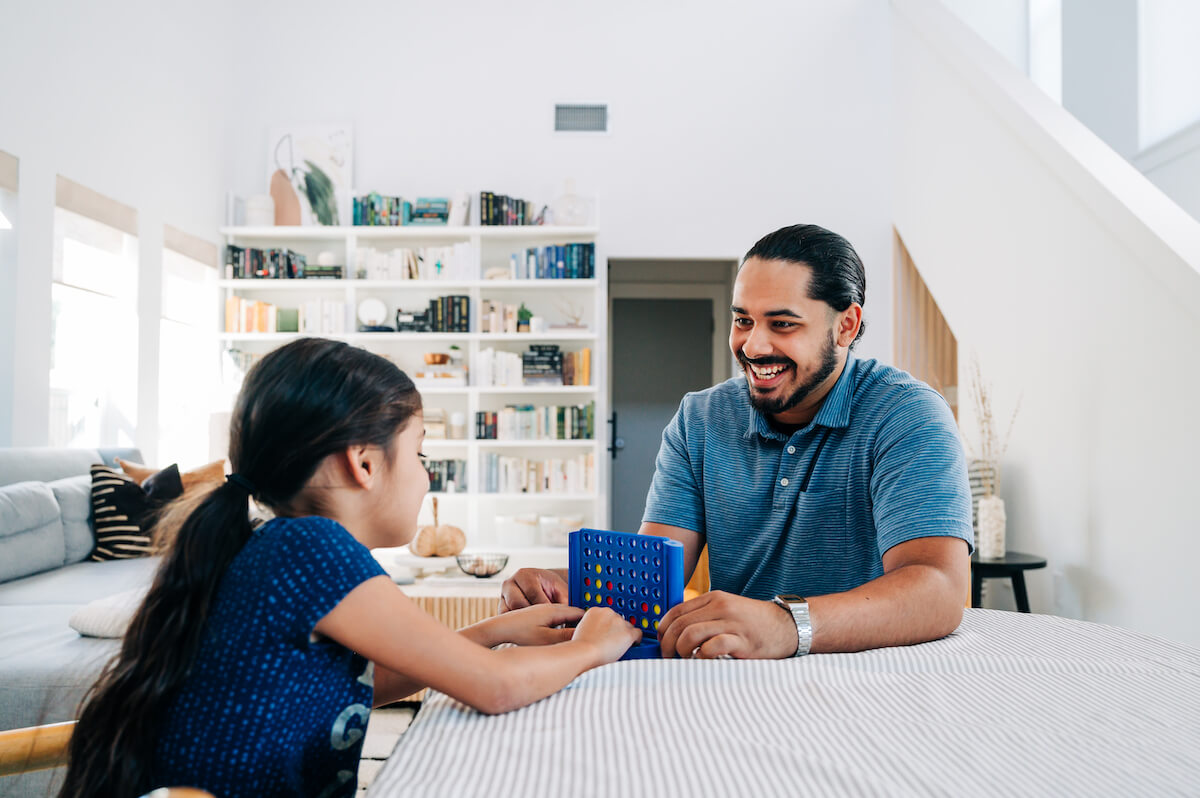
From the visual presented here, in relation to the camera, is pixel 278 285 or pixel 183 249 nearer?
pixel 183 249

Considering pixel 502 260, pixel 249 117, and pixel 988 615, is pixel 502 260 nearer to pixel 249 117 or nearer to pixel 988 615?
pixel 249 117

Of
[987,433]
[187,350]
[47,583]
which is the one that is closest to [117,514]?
[47,583]

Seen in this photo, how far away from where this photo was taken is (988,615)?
3.35 ft

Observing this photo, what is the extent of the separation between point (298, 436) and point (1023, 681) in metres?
0.72

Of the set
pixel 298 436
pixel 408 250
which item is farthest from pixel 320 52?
pixel 298 436

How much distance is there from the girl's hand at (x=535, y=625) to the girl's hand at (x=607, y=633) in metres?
0.05

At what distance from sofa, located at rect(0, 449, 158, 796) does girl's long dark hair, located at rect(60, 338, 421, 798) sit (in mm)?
889

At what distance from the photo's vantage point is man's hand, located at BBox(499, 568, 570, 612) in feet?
3.68

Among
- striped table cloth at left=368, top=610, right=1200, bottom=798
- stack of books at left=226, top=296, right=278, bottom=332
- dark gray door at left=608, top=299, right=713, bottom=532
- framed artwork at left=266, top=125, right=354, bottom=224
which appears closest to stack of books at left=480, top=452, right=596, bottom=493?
dark gray door at left=608, top=299, right=713, bottom=532

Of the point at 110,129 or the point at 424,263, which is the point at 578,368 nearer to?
the point at 424,263

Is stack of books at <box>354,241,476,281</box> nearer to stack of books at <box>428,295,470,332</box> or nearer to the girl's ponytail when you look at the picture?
stack of books at <box>428,295,470,332</box>

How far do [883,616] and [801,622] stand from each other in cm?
10

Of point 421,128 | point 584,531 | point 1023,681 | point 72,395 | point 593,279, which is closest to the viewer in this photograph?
point 1023,681

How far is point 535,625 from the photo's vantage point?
94 cm
